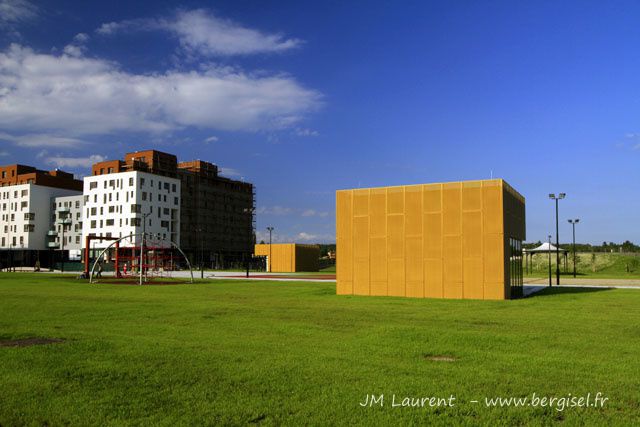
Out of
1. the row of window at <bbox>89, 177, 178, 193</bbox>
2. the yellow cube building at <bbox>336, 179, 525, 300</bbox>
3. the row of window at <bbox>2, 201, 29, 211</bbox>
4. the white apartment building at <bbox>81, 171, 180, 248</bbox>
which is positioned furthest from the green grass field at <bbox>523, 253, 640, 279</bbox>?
the row of window at <bbox>2, 201, 29, 211</bbox>

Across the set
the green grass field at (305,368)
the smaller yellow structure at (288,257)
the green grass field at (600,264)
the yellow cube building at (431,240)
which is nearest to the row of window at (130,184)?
the smaller yellow structure at (288,257)

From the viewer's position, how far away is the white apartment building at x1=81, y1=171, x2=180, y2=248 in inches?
4082

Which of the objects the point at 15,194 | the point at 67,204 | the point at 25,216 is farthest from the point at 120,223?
the point at 15,194

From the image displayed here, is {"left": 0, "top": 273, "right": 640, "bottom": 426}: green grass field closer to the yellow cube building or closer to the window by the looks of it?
the yellow cube building

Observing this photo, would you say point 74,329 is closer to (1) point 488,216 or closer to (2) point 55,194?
(1) point 488,216

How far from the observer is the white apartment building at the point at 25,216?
115m

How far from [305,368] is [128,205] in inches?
3960

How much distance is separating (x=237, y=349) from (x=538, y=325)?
33.2 feet

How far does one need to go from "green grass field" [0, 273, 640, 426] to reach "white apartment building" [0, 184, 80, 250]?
109 m

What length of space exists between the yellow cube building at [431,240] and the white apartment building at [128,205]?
7573 cm

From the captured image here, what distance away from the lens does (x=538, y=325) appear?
1736cm

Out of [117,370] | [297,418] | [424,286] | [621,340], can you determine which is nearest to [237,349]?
[117,370]

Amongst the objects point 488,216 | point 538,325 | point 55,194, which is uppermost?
point 55,194

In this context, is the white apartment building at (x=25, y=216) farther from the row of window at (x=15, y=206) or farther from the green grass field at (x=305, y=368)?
the green grass field at (x=305, y=368)
